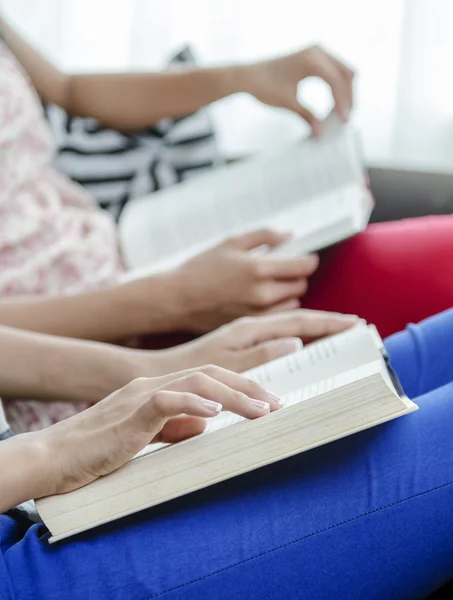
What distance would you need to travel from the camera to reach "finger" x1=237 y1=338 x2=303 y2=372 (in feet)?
2.59

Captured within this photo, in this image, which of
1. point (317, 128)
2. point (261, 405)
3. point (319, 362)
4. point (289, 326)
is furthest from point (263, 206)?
point (261, 405)

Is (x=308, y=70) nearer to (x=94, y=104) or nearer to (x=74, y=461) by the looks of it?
(x=94, y=104)

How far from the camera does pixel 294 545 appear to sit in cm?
59

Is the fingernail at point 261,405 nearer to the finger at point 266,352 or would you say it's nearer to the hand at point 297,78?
the finger at point 266,352

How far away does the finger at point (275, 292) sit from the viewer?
96cm

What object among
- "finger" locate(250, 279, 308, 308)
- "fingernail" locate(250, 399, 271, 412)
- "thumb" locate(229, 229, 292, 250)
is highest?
"fingernail" locate(250, 399, 271, 412)

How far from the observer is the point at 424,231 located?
101 cm

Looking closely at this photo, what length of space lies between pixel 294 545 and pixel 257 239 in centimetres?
50

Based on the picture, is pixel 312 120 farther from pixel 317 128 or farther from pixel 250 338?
pixel 250 338

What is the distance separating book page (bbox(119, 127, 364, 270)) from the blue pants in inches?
19.5

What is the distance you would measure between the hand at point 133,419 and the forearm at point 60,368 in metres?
0.17

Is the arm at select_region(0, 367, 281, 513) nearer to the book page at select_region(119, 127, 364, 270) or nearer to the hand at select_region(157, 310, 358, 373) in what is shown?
the hand at select_region(157, 310, 358, 373)

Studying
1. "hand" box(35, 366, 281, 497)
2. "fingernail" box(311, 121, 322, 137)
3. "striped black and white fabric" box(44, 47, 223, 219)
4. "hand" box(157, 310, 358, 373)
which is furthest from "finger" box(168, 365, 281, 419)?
"striped black and white fabric" box(44, 47, 223, 219)

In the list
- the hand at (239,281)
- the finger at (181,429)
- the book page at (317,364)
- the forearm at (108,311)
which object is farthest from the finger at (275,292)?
the finger at (181,429)
